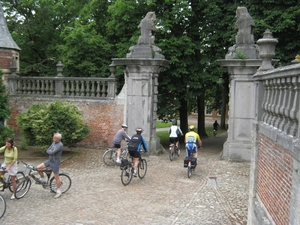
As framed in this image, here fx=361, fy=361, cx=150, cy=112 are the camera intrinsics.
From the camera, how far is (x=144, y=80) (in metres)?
14.5

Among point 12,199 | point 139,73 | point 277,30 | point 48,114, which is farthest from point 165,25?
point 12,199

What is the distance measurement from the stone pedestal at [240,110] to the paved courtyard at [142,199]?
151 cm

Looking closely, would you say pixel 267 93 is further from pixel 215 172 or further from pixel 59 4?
pixel 59 4

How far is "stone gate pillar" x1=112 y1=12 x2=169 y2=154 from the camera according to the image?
14.4 meters

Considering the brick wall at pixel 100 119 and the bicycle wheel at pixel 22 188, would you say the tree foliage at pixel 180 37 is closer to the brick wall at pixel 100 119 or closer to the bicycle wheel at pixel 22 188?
the brick wall at pixel 100 119

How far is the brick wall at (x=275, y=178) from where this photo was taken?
4.27 meters

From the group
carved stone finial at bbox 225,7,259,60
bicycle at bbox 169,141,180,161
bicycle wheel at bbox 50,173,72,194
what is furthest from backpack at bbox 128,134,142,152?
carved stone finial at bbox 225,7,259,60

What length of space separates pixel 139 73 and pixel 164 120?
5263mm

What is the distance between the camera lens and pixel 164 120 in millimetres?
19266

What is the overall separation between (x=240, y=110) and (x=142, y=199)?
6746 mm

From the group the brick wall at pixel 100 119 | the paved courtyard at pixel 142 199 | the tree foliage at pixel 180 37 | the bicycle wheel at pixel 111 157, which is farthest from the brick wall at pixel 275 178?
the tree foliage at pixel 180 37

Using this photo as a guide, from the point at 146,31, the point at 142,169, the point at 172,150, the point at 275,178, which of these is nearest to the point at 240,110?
the point at 172,150

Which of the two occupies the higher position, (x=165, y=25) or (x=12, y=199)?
(x=165, y=25)

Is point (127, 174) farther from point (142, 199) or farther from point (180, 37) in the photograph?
point (180, 37)
